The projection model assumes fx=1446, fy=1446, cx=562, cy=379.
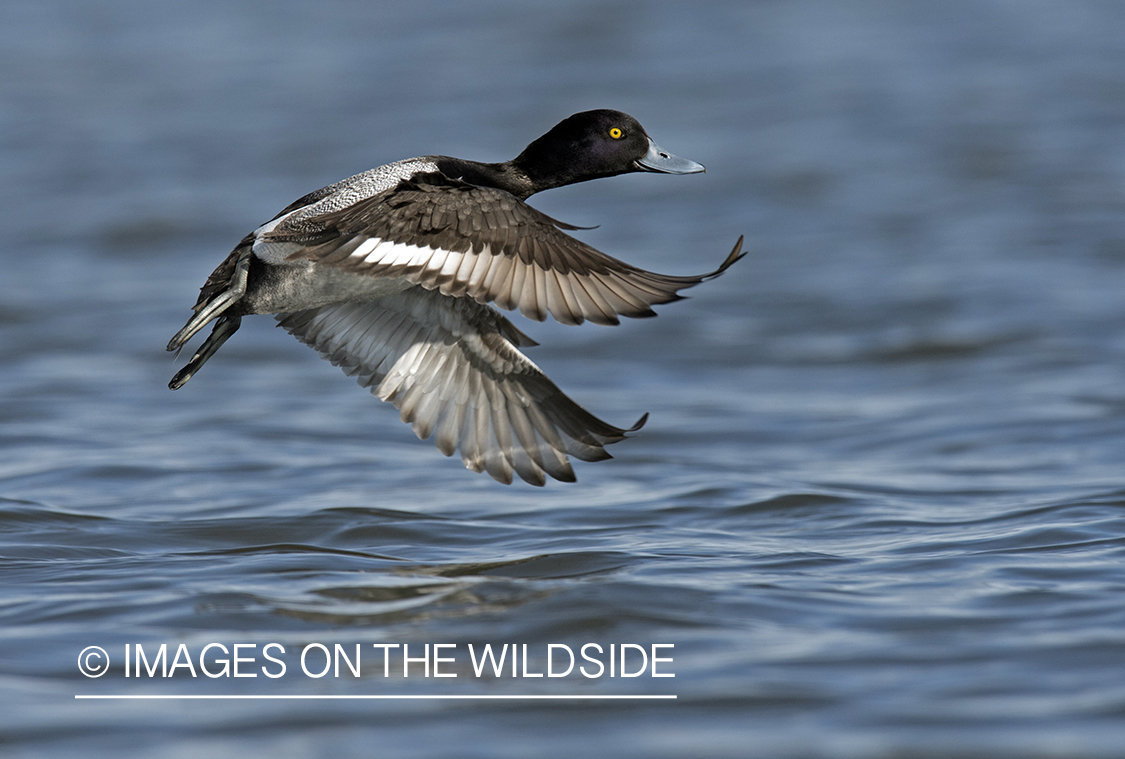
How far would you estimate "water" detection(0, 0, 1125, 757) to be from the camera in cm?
398

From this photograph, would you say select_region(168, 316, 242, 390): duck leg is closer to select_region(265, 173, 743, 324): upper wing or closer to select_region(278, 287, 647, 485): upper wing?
select_region(265, 173, 743, 324): upper wing

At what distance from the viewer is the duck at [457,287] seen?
171 inches

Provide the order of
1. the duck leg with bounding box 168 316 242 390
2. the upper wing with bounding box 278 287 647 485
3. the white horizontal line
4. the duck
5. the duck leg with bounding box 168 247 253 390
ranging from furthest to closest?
the upper wing with bounding box 278 287 647 485, the duck leg with bounding box 168 316 242 390, the duck leg with bounding box 168 247 253 390, the duck, the white horizontal line

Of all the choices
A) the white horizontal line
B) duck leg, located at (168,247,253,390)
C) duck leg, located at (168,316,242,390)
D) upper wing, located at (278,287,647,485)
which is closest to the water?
the white horizontal line

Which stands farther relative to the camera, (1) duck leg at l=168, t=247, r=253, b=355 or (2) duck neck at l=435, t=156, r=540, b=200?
(2) duck neck at l=435, t=156, r=540, b=200

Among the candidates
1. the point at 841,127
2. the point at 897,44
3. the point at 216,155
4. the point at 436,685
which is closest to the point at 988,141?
the point at 841,127

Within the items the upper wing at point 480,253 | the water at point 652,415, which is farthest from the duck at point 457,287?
the water at point 652,415

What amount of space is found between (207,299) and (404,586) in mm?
1213

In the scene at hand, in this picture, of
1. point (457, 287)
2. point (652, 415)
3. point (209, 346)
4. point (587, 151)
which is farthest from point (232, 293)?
point (652, 415)

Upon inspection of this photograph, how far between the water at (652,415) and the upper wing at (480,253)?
1.05 meters

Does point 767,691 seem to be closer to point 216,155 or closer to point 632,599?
point 632,599

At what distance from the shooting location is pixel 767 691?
155 inches

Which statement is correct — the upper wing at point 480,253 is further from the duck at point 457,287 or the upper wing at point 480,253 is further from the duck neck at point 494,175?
the duck neck at point 494,175

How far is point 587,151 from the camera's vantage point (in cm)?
575
